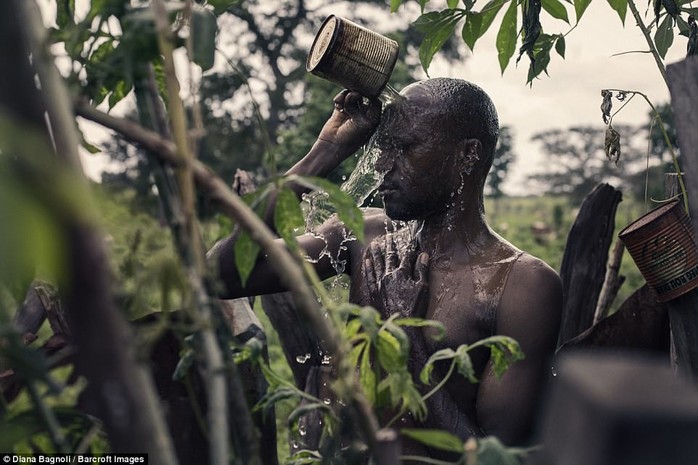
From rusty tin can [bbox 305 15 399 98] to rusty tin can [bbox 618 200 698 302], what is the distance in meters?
0.90

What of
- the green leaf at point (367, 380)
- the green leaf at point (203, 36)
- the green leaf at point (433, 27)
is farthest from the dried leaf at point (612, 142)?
the green leaf at point (203, 36)

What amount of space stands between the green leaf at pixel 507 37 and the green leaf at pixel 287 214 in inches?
69.2

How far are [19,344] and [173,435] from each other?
1.59m

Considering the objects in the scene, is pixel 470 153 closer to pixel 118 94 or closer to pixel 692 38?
pixel 692 38

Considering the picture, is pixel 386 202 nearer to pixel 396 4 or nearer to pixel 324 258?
pixel 324 258

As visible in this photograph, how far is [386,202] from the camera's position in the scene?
2.80 m

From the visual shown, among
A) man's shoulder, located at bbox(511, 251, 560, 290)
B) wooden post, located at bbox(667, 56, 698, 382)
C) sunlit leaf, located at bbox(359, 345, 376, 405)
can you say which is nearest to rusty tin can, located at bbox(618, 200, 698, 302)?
man's shoulder, located at bbox(511, 251, 560, 290)

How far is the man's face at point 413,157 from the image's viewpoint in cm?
280

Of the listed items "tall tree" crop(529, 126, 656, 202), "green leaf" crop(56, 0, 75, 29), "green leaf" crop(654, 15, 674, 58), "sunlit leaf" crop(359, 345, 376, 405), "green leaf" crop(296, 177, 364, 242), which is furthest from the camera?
"tall tree" crop(529, 126, 656, 202)

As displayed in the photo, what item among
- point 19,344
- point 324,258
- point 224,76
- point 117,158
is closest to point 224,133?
point 224,76

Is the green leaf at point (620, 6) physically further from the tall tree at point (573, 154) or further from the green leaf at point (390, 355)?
the tall tree at point (573, 154)

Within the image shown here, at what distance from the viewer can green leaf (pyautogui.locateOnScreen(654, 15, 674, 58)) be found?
302 centimetres

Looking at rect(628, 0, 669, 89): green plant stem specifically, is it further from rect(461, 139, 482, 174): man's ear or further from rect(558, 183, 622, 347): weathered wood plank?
rect(558, 183, 622, 347): weathered wood plank

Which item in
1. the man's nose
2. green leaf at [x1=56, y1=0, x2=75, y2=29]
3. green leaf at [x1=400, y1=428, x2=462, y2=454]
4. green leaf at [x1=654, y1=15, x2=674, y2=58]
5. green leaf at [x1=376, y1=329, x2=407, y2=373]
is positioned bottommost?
green leaf at [x1=400, y1=428, x2=462, y2=454]
